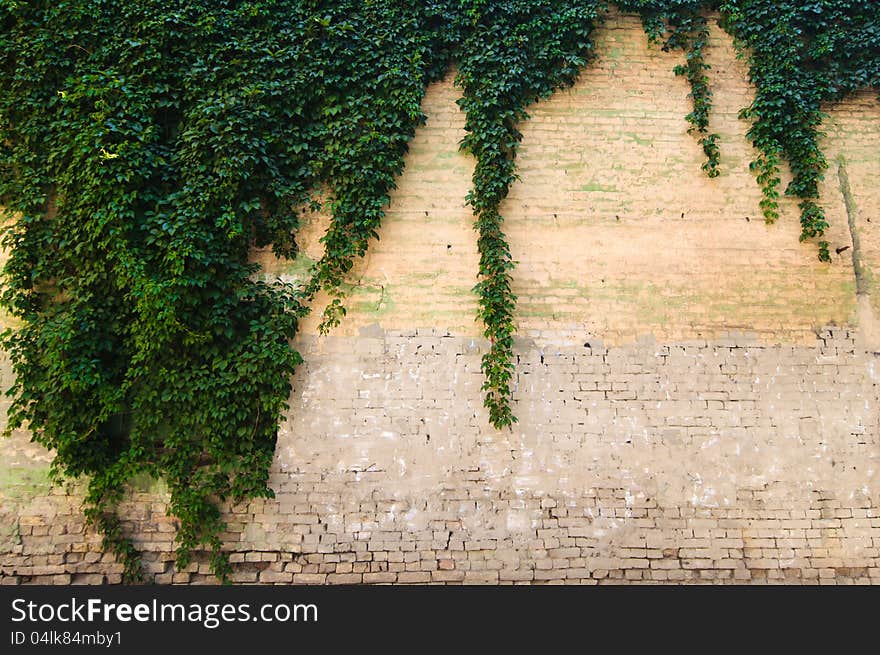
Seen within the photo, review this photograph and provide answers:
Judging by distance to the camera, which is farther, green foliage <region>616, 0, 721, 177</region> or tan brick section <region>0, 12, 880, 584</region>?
green foliage <region>616, 0, 721, 177</region>

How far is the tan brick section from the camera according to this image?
17.7 ft

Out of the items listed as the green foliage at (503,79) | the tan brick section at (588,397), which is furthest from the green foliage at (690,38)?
the green foliage at (503,79)

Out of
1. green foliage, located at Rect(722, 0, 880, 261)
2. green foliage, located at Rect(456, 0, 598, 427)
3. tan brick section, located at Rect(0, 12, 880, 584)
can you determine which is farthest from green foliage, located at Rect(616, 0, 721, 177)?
green foliage, located at Rect(456, 0, 598, 427)

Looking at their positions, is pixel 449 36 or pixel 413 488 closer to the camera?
pixel 413 488

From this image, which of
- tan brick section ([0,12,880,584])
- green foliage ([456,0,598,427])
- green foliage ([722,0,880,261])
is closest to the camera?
tan brick section ([0,12,880,584])

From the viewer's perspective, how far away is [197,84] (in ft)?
18.9

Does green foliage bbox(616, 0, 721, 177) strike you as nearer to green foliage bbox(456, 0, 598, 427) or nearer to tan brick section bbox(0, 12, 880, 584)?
tan brick section bbox(0, 12, 880, 584)

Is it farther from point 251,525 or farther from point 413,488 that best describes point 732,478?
point 251,525

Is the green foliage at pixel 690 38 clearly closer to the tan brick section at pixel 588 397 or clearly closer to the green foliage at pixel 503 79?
the tan brick section at pixel 588 397

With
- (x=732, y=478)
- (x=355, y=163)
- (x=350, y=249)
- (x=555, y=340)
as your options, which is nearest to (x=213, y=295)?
(x=350, y=249)

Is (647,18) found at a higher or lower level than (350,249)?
higher

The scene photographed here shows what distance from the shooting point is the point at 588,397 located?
5.70 m
